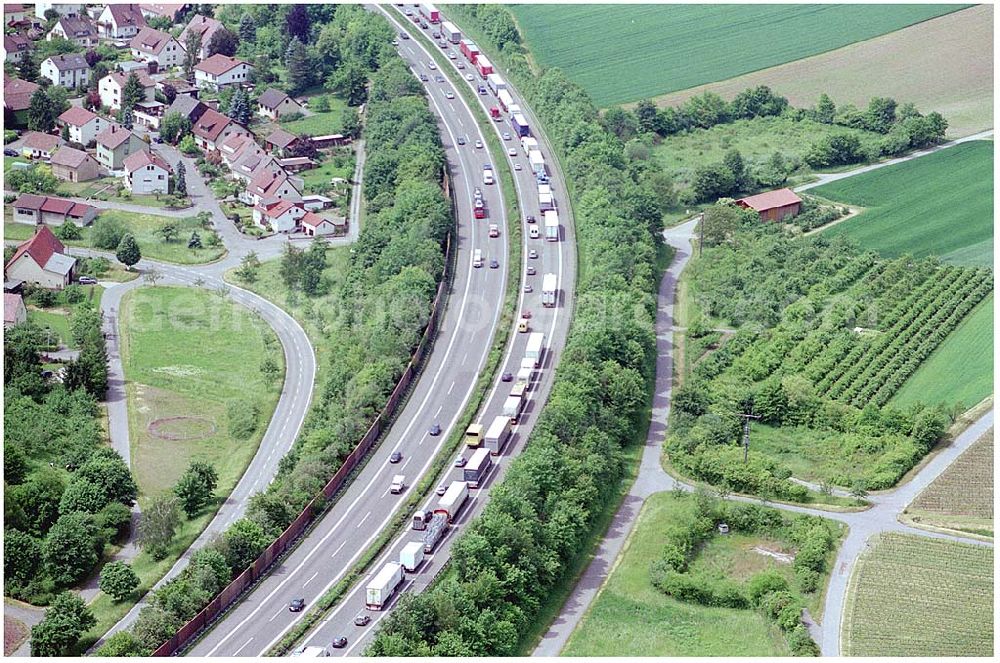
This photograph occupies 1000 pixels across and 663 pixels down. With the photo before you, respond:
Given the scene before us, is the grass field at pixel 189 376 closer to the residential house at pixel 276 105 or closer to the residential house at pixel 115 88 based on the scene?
the residential house at pixel 276 105

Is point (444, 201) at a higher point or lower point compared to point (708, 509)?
higher

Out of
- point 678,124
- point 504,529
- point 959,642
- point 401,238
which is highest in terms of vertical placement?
point 678,124

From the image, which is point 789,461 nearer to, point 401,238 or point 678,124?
point 401,238

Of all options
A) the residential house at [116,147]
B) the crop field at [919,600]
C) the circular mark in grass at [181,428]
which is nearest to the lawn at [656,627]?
the crop field at [919,600]

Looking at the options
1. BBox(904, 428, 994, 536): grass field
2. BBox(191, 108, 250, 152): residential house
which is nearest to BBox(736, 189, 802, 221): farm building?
BBox(904, 428, 994, 536): grass field

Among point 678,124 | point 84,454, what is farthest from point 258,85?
point 84,454

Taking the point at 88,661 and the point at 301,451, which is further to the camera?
the point at 301,451

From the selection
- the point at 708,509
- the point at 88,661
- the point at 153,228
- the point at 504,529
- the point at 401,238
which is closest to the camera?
the point at 88,661
